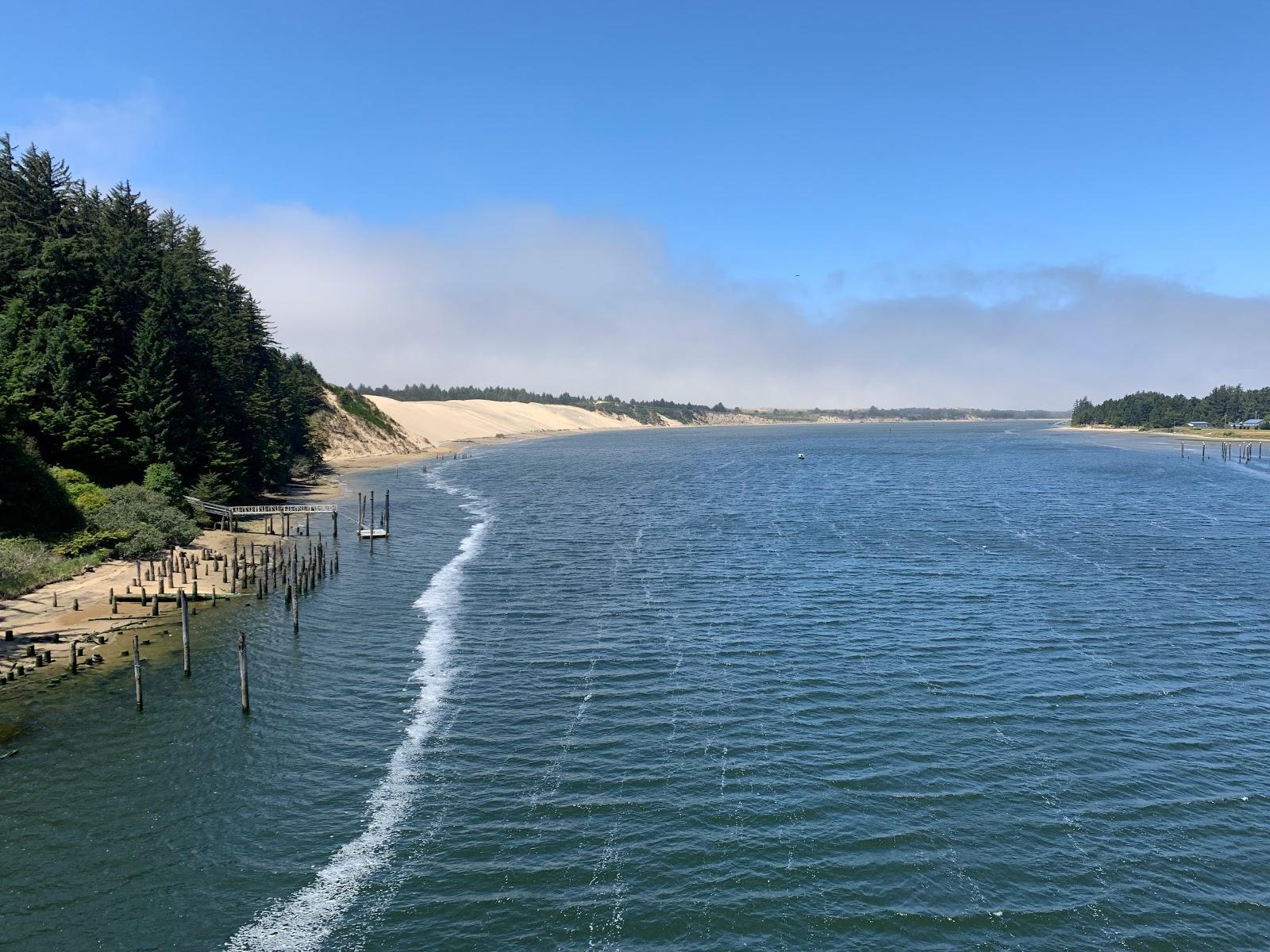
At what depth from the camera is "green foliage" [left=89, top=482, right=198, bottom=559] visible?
1971 inches

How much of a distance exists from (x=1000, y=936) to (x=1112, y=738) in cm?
1177

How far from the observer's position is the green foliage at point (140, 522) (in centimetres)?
5006

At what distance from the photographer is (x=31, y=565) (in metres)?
42.1

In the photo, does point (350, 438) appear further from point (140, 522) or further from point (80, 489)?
point (140, 522)

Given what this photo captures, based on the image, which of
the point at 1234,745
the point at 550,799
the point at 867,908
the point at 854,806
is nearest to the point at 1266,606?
the point at 1234,745

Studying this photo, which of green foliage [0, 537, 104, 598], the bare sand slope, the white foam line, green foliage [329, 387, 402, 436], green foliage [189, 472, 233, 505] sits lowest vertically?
the white foam line

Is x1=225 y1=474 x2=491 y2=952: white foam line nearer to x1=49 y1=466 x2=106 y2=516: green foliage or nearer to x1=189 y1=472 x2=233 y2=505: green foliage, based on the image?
x1=49 y1=466 x2=106 y2=516: green foliage

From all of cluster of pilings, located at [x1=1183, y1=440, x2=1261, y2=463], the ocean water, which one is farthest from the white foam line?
cluster of pilings, located at [x1=1183, y1=440, x2=1261, y2=463]

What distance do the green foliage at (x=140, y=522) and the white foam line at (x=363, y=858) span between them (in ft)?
78.6

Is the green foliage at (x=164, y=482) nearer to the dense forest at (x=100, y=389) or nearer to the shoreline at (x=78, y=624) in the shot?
the dense forest at (x=100, y=389)

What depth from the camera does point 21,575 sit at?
40.8m

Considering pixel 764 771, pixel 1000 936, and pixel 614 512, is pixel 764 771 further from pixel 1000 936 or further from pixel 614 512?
pixel 614 512

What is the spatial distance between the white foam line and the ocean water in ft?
0.29

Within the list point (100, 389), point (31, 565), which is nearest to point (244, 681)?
point (31, 565)
